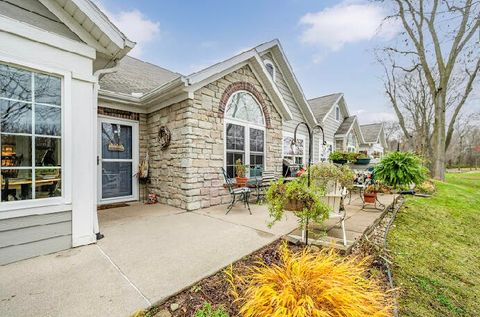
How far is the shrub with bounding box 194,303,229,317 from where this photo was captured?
1717mm

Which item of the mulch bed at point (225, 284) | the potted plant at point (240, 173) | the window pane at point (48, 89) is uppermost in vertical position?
the window pane at point (48, 89)

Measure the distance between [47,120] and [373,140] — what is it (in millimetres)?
22611

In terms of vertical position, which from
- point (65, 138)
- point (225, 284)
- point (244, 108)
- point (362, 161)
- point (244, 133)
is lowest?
point (225, 284)

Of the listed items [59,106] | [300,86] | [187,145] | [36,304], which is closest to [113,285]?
[36,304]

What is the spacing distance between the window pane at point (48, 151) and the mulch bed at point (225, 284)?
243cm

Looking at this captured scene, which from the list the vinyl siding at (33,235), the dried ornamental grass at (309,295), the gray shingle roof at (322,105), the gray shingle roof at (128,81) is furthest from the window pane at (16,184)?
the gray shingle roof at (322,105)

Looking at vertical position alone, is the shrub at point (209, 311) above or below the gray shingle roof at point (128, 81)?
below

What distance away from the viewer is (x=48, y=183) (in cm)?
289

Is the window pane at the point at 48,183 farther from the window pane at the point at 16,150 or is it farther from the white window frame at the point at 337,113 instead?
the white window frame at the point at 337,113

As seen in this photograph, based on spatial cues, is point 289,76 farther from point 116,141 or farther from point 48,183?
point 48,183

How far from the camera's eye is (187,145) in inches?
198

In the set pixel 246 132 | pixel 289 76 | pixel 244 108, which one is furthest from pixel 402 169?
pixel 289 76

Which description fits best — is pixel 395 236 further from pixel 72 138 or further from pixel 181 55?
pixel 181 55

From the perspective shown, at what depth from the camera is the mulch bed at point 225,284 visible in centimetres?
184
